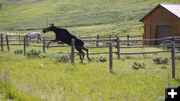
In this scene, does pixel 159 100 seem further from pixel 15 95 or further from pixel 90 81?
pixel 15 95

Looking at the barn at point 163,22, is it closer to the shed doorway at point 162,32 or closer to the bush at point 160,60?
the shed doorway at point 162,32

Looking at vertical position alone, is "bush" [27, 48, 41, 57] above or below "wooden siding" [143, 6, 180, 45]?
below

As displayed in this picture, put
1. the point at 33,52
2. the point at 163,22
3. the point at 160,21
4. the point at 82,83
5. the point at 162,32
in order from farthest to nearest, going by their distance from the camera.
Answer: the point at 160,21 < the point at 162,32 < the point at 163,22 < the point at 33,52 < the point at 82,83

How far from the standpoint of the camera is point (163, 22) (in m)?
25.9

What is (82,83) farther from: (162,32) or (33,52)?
(162,32)

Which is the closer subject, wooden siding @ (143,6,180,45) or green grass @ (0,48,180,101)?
green grass @ (0,48,180,101)

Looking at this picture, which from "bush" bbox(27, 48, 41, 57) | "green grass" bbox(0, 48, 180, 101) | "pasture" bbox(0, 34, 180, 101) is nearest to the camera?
"pasture" bbox(0, 34, 180, 101)

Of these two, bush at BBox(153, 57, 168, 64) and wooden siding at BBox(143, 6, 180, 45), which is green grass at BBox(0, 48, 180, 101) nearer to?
bush at BBox(153, 57, 168, 64)

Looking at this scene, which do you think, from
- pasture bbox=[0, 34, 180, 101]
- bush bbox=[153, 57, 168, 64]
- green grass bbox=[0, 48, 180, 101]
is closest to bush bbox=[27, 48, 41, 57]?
pasture bbox=[0, 34, 180, 101]

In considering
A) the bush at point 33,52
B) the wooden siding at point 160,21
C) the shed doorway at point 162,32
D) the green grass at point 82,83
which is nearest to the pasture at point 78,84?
the green grass at point 82,83

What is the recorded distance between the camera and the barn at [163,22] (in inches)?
974

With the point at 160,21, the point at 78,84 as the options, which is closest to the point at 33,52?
the point at 78,84

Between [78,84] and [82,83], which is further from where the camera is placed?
[82,83]

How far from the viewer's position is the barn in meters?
24.7
